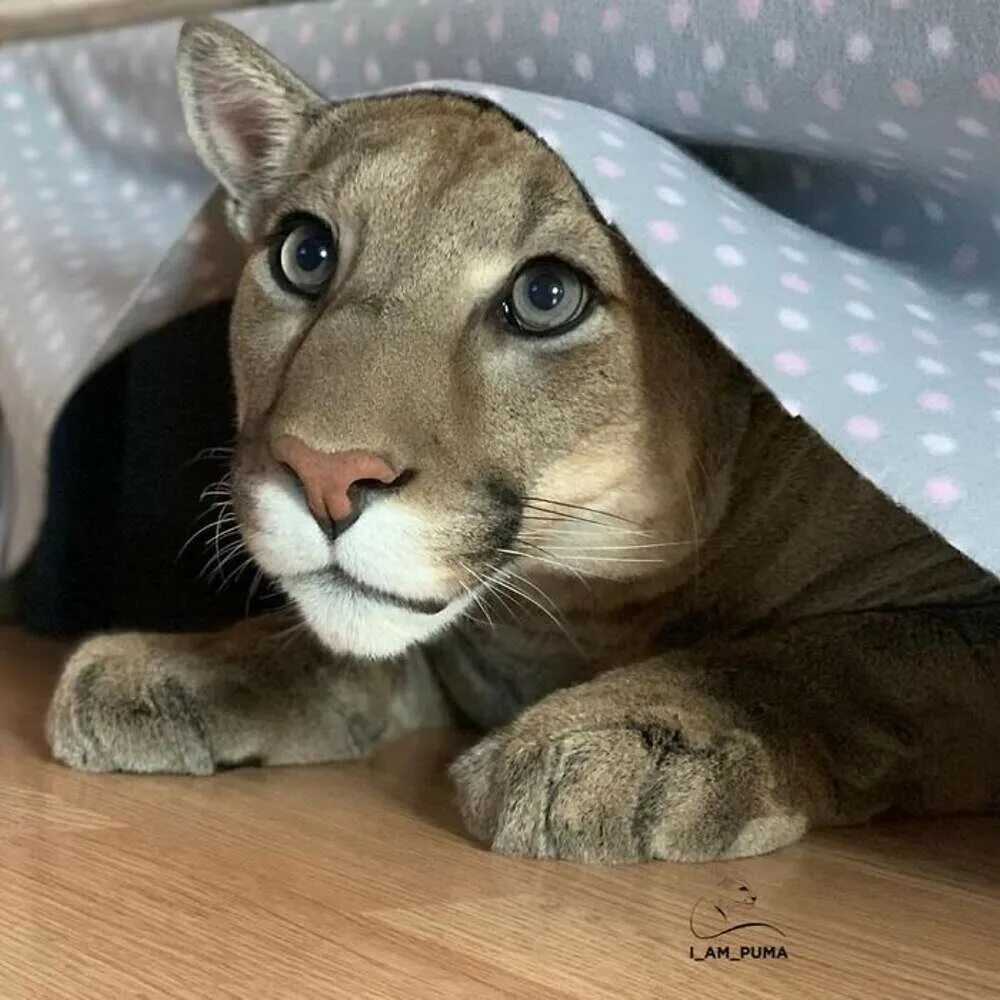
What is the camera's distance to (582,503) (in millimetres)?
1162

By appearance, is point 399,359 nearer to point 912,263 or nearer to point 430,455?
point 430,455

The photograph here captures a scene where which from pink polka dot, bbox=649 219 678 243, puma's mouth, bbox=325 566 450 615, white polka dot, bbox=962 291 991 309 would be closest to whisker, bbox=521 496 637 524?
puma's mouth, bbox=325 566 450 615

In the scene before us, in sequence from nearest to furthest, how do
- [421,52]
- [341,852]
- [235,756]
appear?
[341,852], [235,756], [421,52]

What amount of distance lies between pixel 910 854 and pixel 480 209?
567 millimetres

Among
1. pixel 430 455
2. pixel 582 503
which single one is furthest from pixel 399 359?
pixel 582 503

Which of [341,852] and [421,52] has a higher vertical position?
[421,52]

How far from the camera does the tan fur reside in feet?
3.33

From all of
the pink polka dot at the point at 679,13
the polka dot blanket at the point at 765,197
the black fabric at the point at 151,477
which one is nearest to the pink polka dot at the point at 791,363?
the polka dot blanket at the point at 765,197

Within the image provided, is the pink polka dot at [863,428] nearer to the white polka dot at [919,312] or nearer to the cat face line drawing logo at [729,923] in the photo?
the white polka dot at [919,312]

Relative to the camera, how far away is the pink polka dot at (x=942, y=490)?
3.09ft

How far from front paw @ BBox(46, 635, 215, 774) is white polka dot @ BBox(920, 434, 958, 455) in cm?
61

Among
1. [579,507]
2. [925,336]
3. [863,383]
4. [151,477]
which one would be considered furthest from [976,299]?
[151,477]

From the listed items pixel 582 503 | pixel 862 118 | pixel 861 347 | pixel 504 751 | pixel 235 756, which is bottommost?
pixel 235 756

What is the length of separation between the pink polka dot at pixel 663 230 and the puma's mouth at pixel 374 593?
30cm
